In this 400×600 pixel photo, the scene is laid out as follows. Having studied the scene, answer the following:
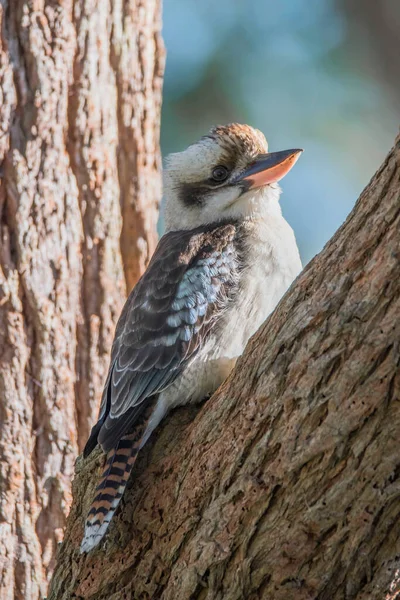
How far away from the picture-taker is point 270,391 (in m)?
2.15

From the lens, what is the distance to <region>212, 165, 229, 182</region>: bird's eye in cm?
337

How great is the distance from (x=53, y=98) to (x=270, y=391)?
1835mm

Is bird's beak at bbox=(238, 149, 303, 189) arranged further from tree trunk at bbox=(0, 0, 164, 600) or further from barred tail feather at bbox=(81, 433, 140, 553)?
barred tail feather at bbox=(81, 433, 140, 553)

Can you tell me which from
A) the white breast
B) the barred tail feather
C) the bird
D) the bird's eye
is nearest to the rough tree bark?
the barred tail feather

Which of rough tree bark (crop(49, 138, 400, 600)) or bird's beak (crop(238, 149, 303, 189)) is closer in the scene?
rough tree bark (crop(49, 138, 400, 600))

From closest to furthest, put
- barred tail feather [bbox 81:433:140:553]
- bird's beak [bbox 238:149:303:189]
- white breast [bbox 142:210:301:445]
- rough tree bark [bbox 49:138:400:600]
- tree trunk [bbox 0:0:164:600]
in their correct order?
rough tree bark [bbox 49:138:400:600] → barred tail feather [bbox 81:433:140:553] → white breast [bbox 142:210:301:445] → bird's beak [bbox 238:149:303:189] → tree trunk [bbox 0:0:164:600]

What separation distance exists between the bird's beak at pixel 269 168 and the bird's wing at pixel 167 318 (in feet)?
0.71

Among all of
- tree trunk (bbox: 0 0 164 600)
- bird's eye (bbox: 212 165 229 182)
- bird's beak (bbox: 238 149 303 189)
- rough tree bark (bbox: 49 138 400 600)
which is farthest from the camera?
tree trunk (bbox: 0 0 164 600)

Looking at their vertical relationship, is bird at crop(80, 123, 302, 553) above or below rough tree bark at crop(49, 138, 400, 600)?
above

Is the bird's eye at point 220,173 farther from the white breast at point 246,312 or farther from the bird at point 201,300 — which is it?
the white breast at point 246,312

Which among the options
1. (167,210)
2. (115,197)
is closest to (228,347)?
(167,210)

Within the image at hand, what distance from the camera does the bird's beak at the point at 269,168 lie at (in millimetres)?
3186

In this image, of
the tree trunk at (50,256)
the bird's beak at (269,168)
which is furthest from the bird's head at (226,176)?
the tree trunk at (50,256)

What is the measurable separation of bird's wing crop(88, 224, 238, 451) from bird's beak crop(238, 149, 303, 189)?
216 millimetres
